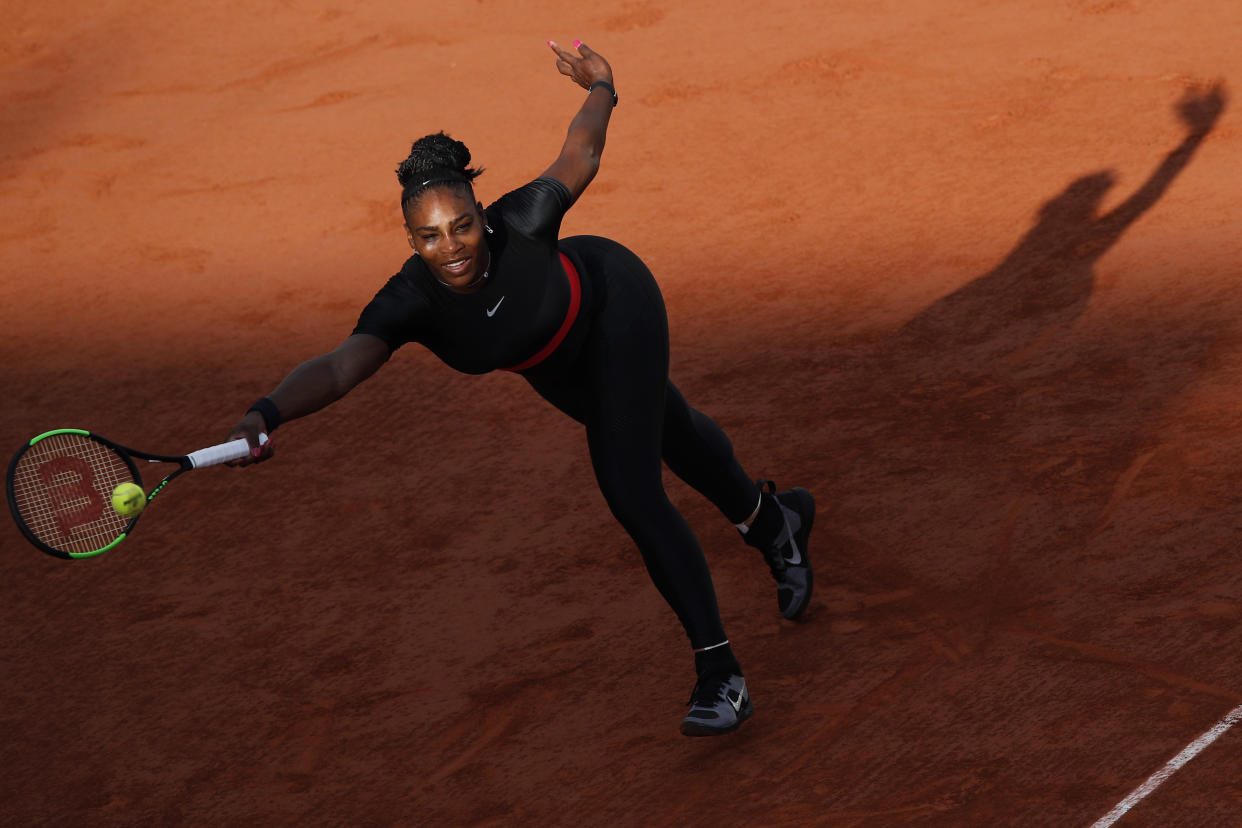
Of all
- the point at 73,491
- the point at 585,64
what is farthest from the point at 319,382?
the point at 585,64

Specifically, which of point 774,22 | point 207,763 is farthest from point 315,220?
point 207,763

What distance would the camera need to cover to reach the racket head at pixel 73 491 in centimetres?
384

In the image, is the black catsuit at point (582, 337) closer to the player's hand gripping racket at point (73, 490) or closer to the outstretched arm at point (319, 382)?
the outstretched arm at point (319, 382)

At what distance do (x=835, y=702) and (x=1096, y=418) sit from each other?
197cm

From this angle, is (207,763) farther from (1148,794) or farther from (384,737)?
(1148,794)

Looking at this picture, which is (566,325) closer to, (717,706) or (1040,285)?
(717,706)

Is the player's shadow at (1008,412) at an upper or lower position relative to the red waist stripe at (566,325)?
lower

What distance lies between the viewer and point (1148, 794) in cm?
378

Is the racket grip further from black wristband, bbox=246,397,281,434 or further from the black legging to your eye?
the black legging

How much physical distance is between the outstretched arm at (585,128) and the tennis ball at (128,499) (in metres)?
1.43

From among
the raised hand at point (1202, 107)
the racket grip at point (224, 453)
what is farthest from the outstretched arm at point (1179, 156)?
the racket grip at point (224, 453)

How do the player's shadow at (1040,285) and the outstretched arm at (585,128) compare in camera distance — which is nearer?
the outstretched arm at (585,128)

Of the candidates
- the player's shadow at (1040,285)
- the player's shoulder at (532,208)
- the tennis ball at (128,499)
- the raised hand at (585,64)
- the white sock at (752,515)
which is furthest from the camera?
the player's shadow at (1040,285)

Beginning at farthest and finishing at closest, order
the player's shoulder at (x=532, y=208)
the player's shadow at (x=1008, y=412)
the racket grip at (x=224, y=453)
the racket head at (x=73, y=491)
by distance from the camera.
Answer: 1. the player's shadow at (x=1008, y=412)
2. the player's shoulder at (x=532, y=208)
3. the racket head at (x=73, y=491)
4. the racket grip at (x=224, y=453)
